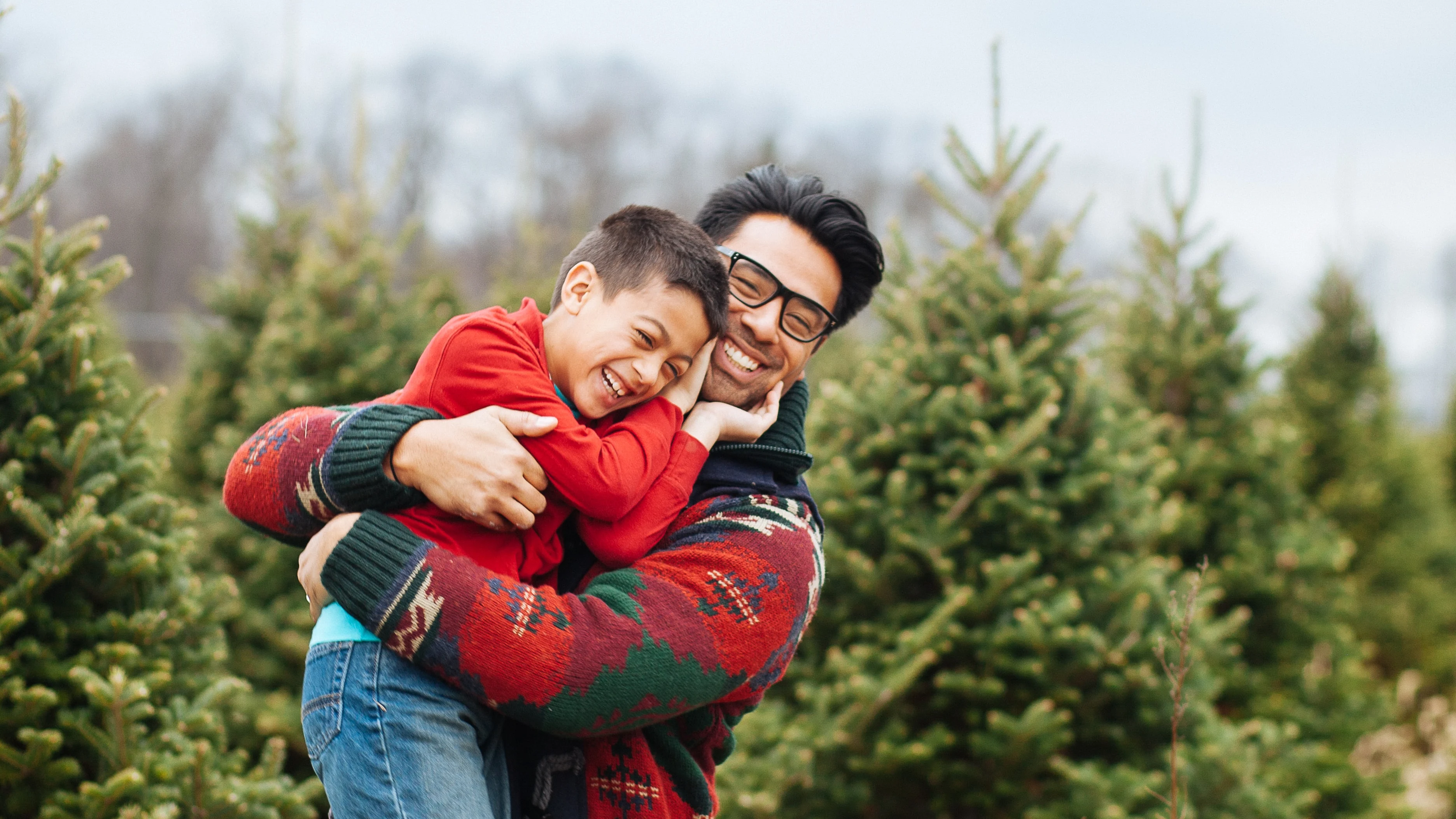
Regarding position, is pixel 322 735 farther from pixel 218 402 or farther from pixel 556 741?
pixel 218 402

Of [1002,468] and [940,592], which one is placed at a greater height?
[1002,468]

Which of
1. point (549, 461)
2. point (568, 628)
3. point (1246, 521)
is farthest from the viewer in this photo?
point (1246, 521)

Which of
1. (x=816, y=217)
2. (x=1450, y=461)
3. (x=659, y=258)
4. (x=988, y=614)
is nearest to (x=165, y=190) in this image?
(x=1450, y=461)

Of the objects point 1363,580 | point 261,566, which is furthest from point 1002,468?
→ point 1363,580

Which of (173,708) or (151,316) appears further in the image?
(151,316)

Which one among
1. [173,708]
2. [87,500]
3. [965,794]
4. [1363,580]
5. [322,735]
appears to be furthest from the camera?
[1363,580]

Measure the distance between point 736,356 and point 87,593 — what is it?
1725 millimetres

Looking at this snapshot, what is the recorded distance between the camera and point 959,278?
3971mm

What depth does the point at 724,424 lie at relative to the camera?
6.29 ft

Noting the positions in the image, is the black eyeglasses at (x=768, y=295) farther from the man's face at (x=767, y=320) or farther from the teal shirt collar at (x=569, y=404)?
the teal shirt collar at (x=569, y=404)

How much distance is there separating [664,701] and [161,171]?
3334cm

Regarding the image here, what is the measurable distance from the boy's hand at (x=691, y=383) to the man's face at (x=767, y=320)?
0.31 ft

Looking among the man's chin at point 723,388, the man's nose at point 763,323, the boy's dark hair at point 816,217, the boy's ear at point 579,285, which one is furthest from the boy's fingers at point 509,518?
the boy's dark hair at point 816,217

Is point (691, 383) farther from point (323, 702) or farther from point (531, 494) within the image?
point (323, 702)
